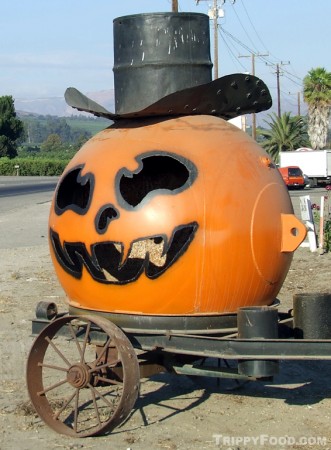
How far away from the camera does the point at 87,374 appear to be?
223 inches

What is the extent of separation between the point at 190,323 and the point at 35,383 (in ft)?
3.78

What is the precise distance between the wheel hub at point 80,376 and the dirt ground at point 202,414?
36cm

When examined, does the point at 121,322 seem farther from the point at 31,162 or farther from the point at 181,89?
the point at 31,162

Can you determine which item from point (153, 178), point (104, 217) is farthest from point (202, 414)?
point (153, 178)

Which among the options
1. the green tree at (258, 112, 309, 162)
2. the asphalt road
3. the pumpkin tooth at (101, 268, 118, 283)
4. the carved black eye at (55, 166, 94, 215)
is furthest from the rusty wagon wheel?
the green tree at (258, 112, 309, 162)

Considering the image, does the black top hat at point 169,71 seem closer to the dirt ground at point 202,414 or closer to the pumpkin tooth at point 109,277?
the pumpkin tooth at point 109,277

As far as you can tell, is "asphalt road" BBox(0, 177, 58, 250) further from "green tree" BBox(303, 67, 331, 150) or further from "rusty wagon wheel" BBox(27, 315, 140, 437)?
"green tree" BBox(303, 67, 331, 150)

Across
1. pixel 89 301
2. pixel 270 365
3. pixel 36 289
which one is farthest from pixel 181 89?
pixel 36 289

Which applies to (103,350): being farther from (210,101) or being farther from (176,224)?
(210,101)

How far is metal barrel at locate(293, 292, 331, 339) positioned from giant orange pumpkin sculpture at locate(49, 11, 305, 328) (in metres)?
0.24

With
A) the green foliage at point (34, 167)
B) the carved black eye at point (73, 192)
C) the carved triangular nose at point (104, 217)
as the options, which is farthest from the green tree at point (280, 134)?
the carved triangular nose at point (104, 217)

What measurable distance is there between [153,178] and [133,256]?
0.66 meters

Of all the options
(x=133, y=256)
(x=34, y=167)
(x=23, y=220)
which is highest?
(x=34, y=167)

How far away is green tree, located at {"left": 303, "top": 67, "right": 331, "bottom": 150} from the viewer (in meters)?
62.5
